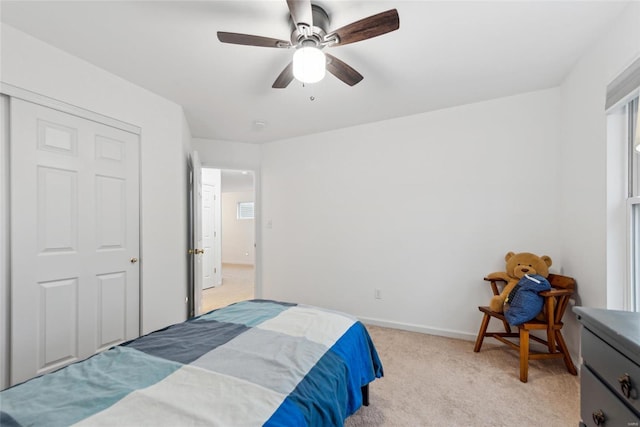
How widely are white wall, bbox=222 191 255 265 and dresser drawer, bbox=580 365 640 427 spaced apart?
781 centimetres

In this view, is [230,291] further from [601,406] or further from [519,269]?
[601,406]

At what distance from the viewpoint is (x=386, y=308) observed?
3223 mm

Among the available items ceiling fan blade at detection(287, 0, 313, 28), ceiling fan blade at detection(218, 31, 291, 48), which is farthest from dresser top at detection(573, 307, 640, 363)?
ceiling fan blade at detection(218, 31, 291, 48)

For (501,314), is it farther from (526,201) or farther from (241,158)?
(241,158)

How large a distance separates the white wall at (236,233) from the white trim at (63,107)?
5996 millimetres

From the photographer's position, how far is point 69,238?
203 centimetres

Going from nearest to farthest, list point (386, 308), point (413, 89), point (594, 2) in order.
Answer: point (594, 2), point (413, 89), point (386, 308)

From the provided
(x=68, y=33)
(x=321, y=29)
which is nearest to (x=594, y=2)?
(x=321, y=29)

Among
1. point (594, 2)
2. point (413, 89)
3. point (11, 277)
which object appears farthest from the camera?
point (413, 89)

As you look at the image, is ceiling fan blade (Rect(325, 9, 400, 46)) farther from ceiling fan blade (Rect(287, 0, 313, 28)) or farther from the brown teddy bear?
the brown teddy bear

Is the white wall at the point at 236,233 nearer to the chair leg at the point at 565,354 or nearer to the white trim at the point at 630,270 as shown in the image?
the chair leg at the point at 565,354

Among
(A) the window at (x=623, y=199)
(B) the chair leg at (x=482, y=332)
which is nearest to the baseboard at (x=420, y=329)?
(B) the chair leg at (x=482, y=332)

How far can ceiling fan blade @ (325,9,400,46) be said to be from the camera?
4.29ft

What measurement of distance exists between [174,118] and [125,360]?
232 cm
